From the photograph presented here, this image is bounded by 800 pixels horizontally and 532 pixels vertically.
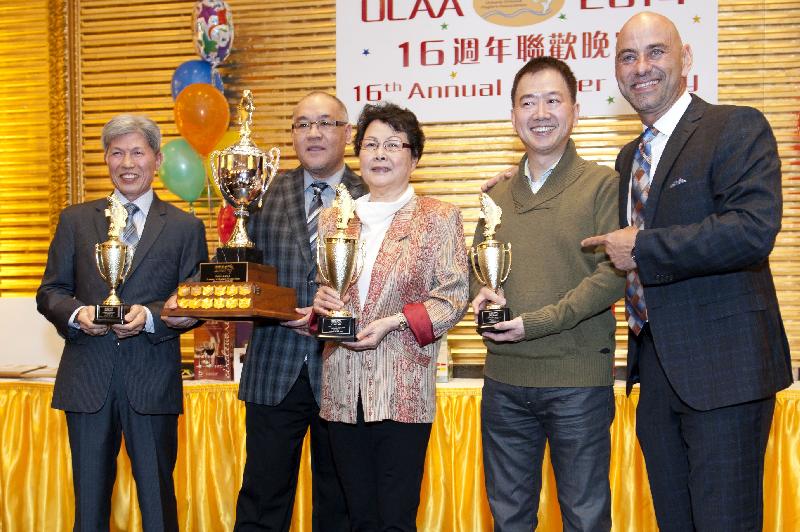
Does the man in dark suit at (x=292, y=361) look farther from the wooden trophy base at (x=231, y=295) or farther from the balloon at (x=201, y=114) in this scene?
the balloon at (x=201, y=114)

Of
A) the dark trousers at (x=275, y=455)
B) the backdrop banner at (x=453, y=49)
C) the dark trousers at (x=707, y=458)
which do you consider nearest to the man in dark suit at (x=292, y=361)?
the dark trousers at (x=275, y=455)

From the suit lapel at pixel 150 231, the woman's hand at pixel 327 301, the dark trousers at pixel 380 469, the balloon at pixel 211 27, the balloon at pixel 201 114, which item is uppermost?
the balloon at pixel 211 27

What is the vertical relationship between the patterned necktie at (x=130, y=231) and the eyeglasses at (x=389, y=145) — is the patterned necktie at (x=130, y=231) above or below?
below

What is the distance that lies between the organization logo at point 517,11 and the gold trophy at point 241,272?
6.80ft

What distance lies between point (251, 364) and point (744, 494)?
1.61 m

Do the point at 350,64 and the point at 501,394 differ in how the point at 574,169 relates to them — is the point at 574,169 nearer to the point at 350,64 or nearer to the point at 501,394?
the point at 501,394

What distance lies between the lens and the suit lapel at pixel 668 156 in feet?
7.57

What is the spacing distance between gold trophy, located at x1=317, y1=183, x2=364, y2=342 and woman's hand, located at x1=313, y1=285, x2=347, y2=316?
0.02 metres

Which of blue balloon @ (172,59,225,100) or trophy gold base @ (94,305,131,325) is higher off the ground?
blue balloon @ (172,59,225,100)

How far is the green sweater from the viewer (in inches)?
93.7

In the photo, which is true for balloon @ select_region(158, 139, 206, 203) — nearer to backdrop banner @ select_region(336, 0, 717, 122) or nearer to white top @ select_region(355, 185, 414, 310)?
backdrop banner @ select_region(336, 0, 717, 122)

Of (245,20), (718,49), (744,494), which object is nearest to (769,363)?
(744,494)

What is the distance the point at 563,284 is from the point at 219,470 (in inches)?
77.3

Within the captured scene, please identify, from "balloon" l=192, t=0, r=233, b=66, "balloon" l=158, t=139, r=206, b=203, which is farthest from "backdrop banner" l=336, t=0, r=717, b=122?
"balloon" l=158, t=139, r=206, b=203
